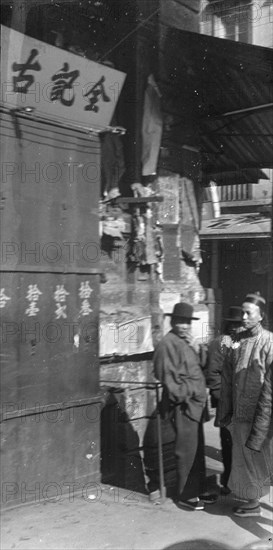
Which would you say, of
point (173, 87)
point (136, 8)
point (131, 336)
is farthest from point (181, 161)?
point (131, 336)

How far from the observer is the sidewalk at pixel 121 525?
119 inches

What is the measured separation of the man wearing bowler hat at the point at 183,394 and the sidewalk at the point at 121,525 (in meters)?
0.24

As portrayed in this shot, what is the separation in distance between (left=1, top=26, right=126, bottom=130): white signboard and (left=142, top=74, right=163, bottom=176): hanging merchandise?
411 millimetres

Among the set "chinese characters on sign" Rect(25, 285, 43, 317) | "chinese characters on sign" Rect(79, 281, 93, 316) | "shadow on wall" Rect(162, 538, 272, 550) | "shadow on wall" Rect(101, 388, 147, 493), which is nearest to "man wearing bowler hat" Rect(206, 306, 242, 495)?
"shadow on wall" Rect(101, 388, 147, 493)

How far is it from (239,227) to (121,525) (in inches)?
85.7

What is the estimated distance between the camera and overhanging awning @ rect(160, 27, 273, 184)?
372cm

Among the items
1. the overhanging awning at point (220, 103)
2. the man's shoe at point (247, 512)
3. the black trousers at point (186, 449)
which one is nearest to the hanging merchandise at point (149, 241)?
the overhanging awning at point (220, 103)

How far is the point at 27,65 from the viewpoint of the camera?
3340mm

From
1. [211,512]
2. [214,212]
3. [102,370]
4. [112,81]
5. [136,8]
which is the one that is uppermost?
[136,8]

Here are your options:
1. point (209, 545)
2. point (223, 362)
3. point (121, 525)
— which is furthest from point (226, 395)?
point (121, 525)

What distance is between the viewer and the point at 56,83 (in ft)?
11.7

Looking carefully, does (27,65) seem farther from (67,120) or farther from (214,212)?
(214,212)

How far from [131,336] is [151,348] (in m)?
0.26

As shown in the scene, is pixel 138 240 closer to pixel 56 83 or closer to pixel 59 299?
pixel 59 299
